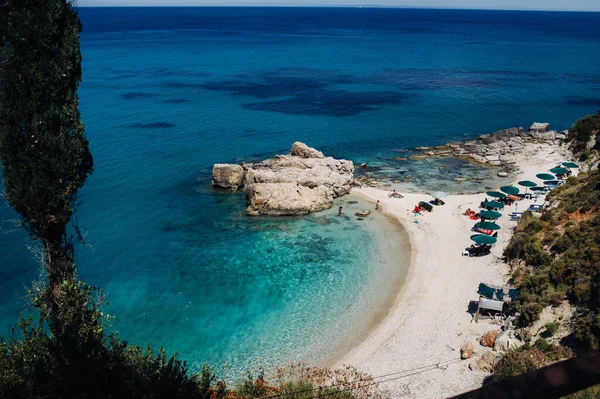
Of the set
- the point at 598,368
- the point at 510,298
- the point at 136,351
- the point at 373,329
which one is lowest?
the point at 373,329

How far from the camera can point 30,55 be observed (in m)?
16.5

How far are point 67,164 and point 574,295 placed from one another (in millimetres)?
25756

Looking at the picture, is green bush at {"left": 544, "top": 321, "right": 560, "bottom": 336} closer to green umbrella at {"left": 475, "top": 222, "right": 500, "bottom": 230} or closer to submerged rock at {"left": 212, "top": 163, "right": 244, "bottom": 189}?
green umbrella at {"left": 475, "top": 222, "right": 500, "bottom": 230}

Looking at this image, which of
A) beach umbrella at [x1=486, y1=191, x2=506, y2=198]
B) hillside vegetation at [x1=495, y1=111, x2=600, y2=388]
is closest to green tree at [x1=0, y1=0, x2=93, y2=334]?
hillside vegetation at [x1=495, y1=111, x2=600, y2=388]

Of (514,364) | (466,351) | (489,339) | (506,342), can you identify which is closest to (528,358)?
(514,364)

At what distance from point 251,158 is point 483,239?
31.7m

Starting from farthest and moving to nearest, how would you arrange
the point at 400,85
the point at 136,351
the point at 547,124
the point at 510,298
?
1. the point at 400,85
2. the point at 547,124
3. the point at 510,298
4. the point at 136,351

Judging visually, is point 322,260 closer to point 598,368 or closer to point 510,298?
point 510,298

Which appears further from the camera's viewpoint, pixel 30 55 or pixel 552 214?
pixel 552 214

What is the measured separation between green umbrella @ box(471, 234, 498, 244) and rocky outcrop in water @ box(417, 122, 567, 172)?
72.6 feet

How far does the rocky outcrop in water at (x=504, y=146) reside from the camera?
58.1 meters

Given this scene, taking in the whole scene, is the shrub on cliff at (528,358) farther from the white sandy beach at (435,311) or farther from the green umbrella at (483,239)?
the green umbrella at (483,239)

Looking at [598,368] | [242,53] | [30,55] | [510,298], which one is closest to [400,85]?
[242,53]

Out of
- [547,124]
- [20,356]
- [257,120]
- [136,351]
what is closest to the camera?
[20,356]
